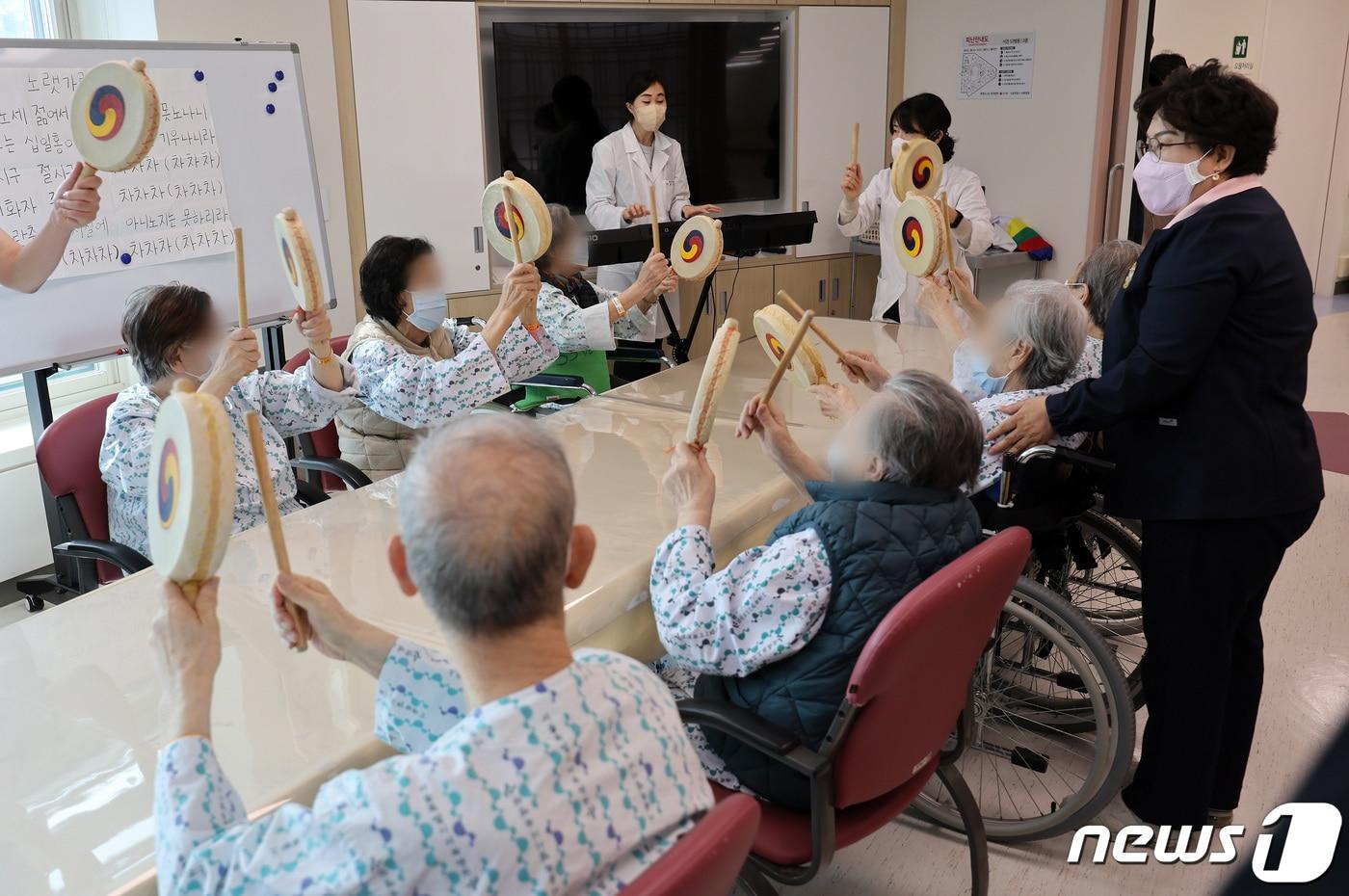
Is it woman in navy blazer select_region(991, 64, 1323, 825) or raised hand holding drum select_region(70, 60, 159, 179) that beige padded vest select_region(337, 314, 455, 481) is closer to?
raised hand holding drum select_region(70, 60, 159, 179)

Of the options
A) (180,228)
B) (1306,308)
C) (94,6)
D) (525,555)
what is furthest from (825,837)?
(94,6)

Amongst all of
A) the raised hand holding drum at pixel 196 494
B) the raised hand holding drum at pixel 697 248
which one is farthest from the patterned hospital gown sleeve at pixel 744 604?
the raised hand holding drum at pixel 697 248

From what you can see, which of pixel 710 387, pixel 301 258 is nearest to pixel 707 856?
pixel 710 387

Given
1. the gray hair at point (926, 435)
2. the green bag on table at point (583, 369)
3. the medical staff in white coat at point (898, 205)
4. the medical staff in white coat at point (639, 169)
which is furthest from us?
the medical staff in white coat at point (639, 169)

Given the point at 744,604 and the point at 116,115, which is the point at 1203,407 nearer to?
the point at 744,604

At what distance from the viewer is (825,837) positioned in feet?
4.76

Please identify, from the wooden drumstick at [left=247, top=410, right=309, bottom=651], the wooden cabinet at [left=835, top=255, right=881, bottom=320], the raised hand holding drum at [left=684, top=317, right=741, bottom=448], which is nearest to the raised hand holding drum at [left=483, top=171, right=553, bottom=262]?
the raised hand holding drum at [left=684, top=317, right=741, bottom=448]

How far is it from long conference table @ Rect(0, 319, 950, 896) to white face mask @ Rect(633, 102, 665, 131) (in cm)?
248

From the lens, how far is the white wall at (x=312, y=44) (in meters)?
3.53

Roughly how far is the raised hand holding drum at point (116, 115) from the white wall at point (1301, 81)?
19.7ft

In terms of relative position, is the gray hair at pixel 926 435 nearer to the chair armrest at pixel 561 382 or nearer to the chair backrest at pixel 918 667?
Result: the chair backrest at pixel 918 667

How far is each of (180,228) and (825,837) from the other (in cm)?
284

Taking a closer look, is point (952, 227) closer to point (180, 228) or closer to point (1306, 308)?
point (1306, 308)

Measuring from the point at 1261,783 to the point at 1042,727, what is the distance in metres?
0.45
